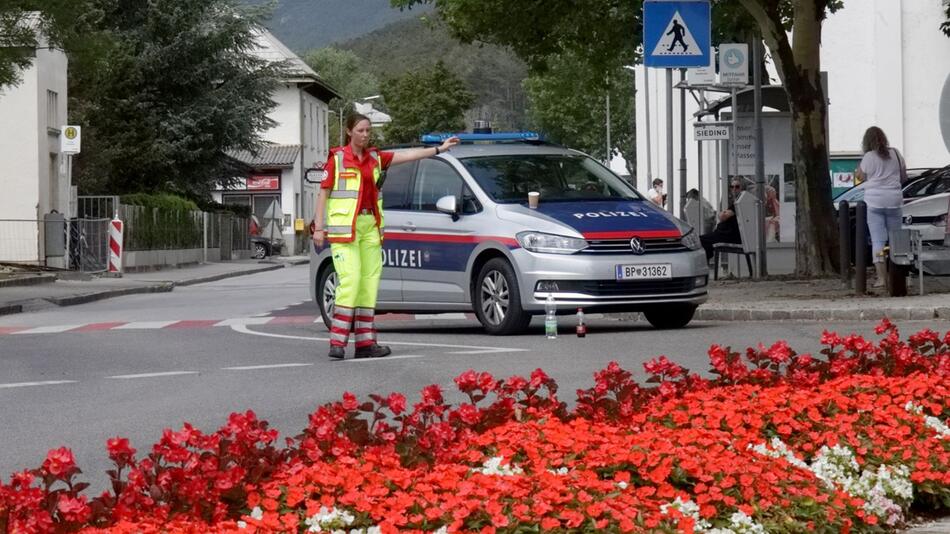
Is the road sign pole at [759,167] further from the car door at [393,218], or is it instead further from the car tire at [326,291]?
the car tire at [326,291]

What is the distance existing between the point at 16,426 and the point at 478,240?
281 inches

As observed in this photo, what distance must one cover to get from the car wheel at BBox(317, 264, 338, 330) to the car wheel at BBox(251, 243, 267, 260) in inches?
2139

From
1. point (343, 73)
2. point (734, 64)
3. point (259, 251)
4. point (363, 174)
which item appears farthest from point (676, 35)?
point (343, 73)

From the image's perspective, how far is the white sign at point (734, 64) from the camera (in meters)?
26.4

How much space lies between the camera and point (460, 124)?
139750 mm

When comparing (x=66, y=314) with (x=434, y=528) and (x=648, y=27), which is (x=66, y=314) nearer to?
(x=648, y=27)

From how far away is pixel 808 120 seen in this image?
2434 centimetres

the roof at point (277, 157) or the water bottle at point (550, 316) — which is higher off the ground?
the roof at point (277, 157)

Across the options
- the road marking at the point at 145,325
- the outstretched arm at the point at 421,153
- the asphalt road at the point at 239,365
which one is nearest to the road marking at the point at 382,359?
the asphalt road at the point at 239,365

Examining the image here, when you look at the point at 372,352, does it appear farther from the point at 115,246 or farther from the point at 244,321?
the point at 115,246

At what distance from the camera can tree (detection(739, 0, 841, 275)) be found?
24344 millimetres

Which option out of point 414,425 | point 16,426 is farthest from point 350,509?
point 16,426

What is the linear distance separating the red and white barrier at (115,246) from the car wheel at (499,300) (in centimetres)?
2510

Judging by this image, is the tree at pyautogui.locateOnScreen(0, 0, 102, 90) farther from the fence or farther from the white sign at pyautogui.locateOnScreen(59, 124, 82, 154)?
the fence
